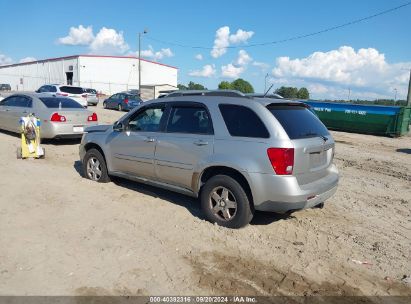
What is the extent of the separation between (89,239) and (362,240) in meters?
3.44

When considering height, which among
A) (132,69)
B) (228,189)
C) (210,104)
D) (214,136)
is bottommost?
(228,189)

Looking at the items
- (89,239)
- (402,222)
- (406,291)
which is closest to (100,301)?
(89,239)

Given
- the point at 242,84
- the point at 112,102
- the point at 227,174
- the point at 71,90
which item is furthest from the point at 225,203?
the point at 242,84

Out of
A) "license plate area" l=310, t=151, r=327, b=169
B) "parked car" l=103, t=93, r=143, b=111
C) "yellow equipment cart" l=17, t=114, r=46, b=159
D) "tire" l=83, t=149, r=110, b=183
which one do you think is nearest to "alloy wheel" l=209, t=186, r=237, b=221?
"license plate area" l=310, t=151, r=327, b=169

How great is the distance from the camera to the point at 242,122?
499 centimetres

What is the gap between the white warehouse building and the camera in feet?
205

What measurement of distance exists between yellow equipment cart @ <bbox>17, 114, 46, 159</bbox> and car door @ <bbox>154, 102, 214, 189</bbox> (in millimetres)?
4489

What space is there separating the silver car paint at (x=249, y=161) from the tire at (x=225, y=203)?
0.17 metres

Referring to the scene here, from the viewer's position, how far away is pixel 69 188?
6.71 meters

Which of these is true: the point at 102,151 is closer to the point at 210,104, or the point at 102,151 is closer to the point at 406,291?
the point at 210,104

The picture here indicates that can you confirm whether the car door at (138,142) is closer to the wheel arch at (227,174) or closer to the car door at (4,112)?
the wheel arch at (227,174)

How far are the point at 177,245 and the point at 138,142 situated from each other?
2163 millimetres

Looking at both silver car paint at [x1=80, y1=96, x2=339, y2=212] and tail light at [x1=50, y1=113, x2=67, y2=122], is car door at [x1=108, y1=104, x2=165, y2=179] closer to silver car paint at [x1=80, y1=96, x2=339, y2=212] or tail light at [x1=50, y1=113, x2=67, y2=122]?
silver car paint at [x1=80, y1=96, x2=339, y2=212]

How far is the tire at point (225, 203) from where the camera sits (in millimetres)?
4902
